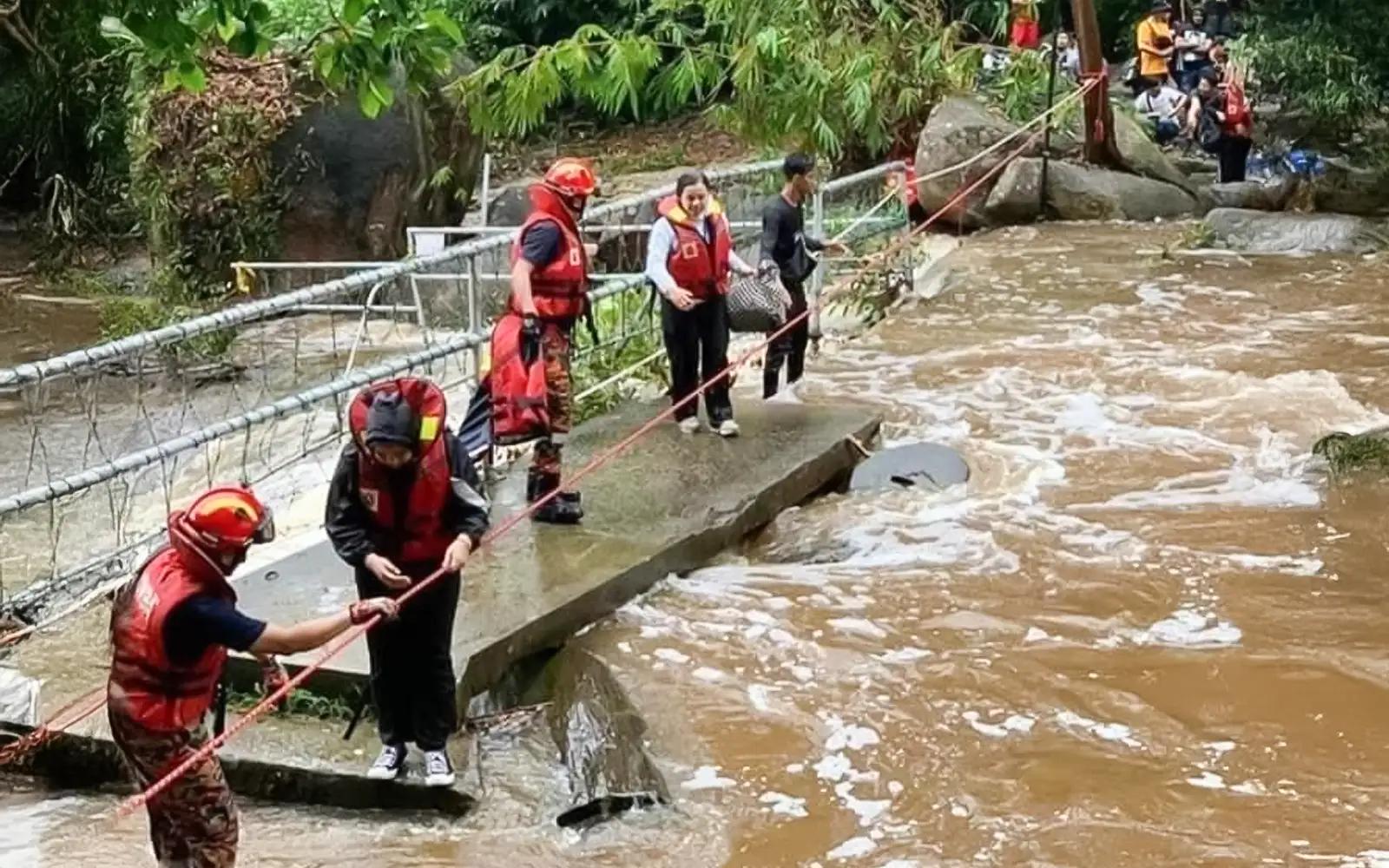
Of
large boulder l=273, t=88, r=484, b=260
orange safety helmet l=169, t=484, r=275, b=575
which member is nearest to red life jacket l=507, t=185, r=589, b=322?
orange safety helmet l=169, t=484, r=275, b=575

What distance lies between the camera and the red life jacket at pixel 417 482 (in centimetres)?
523

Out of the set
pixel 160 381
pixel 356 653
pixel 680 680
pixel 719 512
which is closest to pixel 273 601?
pixel 356 653

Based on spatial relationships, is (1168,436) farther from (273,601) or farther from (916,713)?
(273,601)

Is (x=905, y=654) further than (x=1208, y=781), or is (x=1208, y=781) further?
(x=905, y=654)

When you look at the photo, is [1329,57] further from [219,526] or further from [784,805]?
[219,526]

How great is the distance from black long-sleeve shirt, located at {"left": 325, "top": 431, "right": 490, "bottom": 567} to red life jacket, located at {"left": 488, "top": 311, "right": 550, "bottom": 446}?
188 cm

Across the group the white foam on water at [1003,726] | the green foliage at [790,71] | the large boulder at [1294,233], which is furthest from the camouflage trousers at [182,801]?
the large boulder at [1294,233]

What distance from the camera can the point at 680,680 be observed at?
6.64 metres

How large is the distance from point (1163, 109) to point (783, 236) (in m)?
13.1

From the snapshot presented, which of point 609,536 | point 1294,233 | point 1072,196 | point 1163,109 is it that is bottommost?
point 1294,233

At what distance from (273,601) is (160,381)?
8.31 meters

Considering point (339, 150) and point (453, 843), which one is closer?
point (453, 843)

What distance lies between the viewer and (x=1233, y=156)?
18.5 m

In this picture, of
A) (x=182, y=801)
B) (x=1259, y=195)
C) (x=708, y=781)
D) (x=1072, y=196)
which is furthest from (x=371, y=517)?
(x=1259, y=195)
